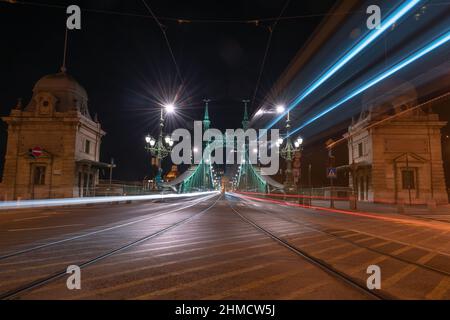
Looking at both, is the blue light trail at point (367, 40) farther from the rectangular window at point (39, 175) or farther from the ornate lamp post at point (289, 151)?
the rectangular window at point (39, 175)

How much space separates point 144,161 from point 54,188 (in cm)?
3764

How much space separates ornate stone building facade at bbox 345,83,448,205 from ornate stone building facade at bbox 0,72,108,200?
32.9 metres

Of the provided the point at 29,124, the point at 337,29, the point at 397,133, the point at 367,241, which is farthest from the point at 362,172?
the point at 29,124

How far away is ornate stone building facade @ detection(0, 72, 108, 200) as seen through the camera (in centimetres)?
4003

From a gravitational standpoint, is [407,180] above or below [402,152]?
below

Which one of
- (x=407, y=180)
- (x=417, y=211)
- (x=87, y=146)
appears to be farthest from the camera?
(x=87, y=146)

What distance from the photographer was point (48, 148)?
41.2 metres

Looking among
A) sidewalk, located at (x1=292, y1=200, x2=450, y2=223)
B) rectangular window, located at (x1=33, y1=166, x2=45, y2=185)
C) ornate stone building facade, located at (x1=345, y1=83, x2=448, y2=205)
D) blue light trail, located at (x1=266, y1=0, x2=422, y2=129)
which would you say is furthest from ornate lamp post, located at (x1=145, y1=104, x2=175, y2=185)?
ornate stone building facade, located at (x1=345, y1=83, x2=448, y2=205)

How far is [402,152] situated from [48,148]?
1642 inches

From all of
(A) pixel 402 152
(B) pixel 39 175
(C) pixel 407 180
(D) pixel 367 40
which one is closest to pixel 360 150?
(A) pixel 402 152

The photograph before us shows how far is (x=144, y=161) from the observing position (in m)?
77.3

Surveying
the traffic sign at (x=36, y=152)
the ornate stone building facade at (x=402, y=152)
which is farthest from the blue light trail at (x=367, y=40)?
the traffic sign at (x=36, y=152)

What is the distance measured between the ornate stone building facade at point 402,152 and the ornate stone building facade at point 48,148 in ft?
108

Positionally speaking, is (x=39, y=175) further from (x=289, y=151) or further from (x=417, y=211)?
(x=417, y=211)
